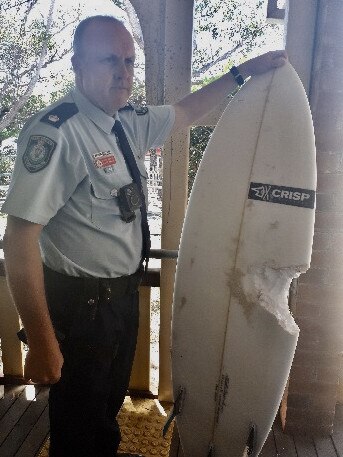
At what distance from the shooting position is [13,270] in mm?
1222

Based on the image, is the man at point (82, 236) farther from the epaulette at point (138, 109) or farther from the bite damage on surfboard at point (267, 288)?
the bite damage on surfboard at point (267, 288)

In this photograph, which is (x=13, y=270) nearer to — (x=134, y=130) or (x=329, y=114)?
(x=134, y=130)

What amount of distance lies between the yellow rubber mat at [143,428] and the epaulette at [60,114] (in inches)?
71.2

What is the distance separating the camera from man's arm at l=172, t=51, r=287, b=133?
5.74 feet

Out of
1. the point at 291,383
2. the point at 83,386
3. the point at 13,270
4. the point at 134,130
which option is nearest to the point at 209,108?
the point at 134,130

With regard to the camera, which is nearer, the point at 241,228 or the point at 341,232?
the point at 241,228

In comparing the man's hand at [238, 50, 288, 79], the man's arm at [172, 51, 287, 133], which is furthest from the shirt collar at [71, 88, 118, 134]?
the man's hand at [238, 50, 288, 79]

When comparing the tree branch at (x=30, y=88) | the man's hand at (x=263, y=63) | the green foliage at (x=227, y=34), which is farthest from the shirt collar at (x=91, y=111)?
the tree branch at (x=30, y=88)

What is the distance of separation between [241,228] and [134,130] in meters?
0.67

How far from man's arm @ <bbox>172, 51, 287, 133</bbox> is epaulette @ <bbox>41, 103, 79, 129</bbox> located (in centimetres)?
59

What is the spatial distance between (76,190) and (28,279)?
1.22ft

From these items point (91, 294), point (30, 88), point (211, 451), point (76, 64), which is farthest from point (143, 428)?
point (30, 88)

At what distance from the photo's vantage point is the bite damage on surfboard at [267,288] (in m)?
1.64

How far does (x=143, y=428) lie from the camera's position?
230cm
